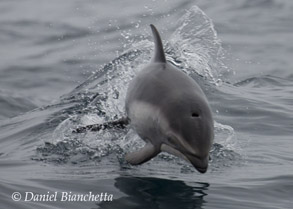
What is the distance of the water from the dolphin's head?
2.76 ft

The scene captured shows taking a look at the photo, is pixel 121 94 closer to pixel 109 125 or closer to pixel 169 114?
pixel 109 125

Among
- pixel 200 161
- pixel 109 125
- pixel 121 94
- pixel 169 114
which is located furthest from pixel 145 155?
pixel 121 94

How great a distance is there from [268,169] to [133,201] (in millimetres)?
1946

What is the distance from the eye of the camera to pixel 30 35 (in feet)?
61.1

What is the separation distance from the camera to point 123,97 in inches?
372

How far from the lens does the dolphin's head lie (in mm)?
6020

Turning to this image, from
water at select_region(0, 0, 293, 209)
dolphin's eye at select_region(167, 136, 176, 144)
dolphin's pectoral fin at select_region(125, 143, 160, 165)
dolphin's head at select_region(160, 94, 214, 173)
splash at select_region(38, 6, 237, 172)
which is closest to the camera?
dolphin's head at select_region(160, 94, 214, 173)

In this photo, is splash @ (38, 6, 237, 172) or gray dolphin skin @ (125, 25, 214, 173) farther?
splash @ (38, 6, 237, 172)

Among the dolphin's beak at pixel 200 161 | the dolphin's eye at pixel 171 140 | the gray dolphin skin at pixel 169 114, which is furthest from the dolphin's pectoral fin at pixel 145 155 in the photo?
the dolphin's beak at pixel 200 161

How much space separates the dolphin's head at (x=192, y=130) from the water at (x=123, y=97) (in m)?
0.84

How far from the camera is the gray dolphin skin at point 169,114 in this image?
6.05m

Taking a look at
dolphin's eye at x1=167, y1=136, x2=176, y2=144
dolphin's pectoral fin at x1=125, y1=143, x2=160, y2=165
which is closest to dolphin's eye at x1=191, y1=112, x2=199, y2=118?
dolphin's eye at x1=167, y1=136, x2=176, y2=144

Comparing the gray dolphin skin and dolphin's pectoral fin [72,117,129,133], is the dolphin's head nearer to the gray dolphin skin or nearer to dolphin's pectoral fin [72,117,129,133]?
the gray dolphin skin

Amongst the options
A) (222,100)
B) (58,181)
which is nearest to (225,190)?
(58,181)
